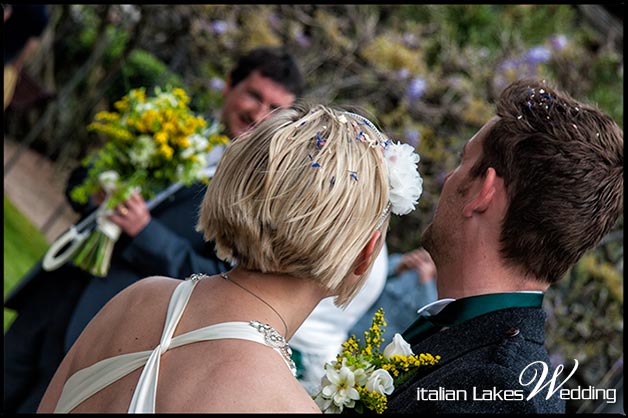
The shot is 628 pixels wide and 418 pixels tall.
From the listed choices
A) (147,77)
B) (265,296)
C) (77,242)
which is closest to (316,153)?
(265,296)

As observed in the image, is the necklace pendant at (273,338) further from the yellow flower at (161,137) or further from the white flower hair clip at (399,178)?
the yellow flower at (161,137)

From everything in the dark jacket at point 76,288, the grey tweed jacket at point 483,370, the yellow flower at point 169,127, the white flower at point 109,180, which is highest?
the yellow flower at point 169,127

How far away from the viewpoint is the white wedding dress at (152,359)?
1860 mm

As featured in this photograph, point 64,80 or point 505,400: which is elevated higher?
point 505,400

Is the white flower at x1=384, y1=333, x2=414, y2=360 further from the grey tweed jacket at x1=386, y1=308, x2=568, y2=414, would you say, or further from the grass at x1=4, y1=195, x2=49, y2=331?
the grass at x1=4, y1=195, x2=49, y2=331

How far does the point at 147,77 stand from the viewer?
9.35m

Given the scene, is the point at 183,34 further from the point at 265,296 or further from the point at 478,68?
the point at 265,296

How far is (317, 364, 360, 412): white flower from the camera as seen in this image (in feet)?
7.07

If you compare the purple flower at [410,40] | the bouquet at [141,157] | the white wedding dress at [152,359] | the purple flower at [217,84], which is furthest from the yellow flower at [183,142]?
the purple flower at [410,40]

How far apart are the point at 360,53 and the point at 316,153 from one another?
6162 millimetres

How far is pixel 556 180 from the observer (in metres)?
2.38

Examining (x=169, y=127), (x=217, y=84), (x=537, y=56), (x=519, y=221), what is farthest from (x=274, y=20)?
(x=519, y=221)

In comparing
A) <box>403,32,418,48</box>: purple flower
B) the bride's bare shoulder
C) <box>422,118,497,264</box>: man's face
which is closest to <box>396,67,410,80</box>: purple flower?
<box>403,32,418,48</box>: purple flower

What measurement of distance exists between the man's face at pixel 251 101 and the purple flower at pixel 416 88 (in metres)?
3.24
